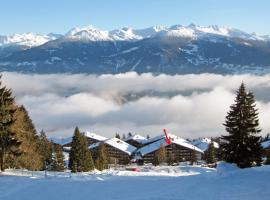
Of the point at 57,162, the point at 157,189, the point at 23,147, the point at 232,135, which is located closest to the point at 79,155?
the point at 57,162

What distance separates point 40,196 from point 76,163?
52.7 m

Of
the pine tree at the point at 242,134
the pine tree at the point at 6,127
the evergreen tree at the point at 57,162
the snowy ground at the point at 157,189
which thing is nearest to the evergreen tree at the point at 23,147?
the pine tree at the point at 6,127

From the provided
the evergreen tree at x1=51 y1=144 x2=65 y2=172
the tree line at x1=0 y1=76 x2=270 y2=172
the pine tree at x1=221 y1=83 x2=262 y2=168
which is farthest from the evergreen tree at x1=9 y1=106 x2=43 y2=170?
the pine tree at x1=221 y1=83 x2=262 y2=168

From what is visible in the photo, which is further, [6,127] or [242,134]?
[6,127]

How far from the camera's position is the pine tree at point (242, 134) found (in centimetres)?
4928

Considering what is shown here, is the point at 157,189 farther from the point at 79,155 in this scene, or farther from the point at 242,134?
the point at 79,155

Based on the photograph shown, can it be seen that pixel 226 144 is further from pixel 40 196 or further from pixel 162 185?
pixel 40 196

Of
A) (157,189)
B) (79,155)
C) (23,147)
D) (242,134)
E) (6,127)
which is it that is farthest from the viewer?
(79,155)

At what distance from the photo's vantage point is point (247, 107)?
50938 mm

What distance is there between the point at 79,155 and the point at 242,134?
4111 centimetres

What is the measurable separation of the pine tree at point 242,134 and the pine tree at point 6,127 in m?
22.8

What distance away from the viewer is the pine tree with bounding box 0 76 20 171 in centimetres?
5415

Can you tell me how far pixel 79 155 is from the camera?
3351 inches

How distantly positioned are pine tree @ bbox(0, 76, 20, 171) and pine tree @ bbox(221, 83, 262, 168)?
22.8 metres
